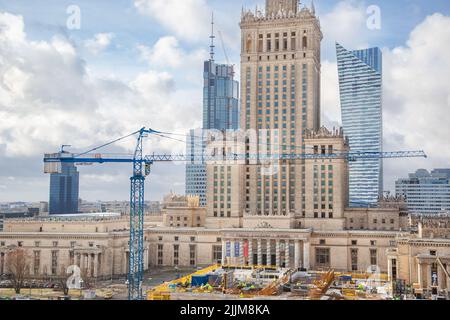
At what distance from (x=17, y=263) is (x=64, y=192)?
726 inches

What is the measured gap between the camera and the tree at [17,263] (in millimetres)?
39009

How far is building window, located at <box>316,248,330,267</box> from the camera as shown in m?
47.7

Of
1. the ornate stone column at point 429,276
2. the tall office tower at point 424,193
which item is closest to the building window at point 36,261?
the ornate stone column at point 429,276

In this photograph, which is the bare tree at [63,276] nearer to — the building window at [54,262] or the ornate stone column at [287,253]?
the building window at [54,262]

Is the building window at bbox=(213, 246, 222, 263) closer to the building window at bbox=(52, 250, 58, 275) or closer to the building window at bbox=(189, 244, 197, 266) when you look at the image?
the building window at bbox=(189, 244, 197, 266)

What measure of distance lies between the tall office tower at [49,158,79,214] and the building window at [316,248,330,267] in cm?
2265

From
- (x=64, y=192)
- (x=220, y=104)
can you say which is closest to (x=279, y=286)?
(x=64, y=192)

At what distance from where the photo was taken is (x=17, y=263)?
4047 centimetres

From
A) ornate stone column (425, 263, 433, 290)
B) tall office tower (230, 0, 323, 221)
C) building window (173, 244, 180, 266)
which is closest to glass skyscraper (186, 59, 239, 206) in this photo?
tall office tower (230, 0, 323, 221)

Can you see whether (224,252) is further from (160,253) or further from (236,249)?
(160,253)

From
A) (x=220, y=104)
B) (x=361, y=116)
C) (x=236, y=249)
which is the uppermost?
(x=220, y=104)

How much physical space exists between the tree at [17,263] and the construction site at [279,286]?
11569 mm
